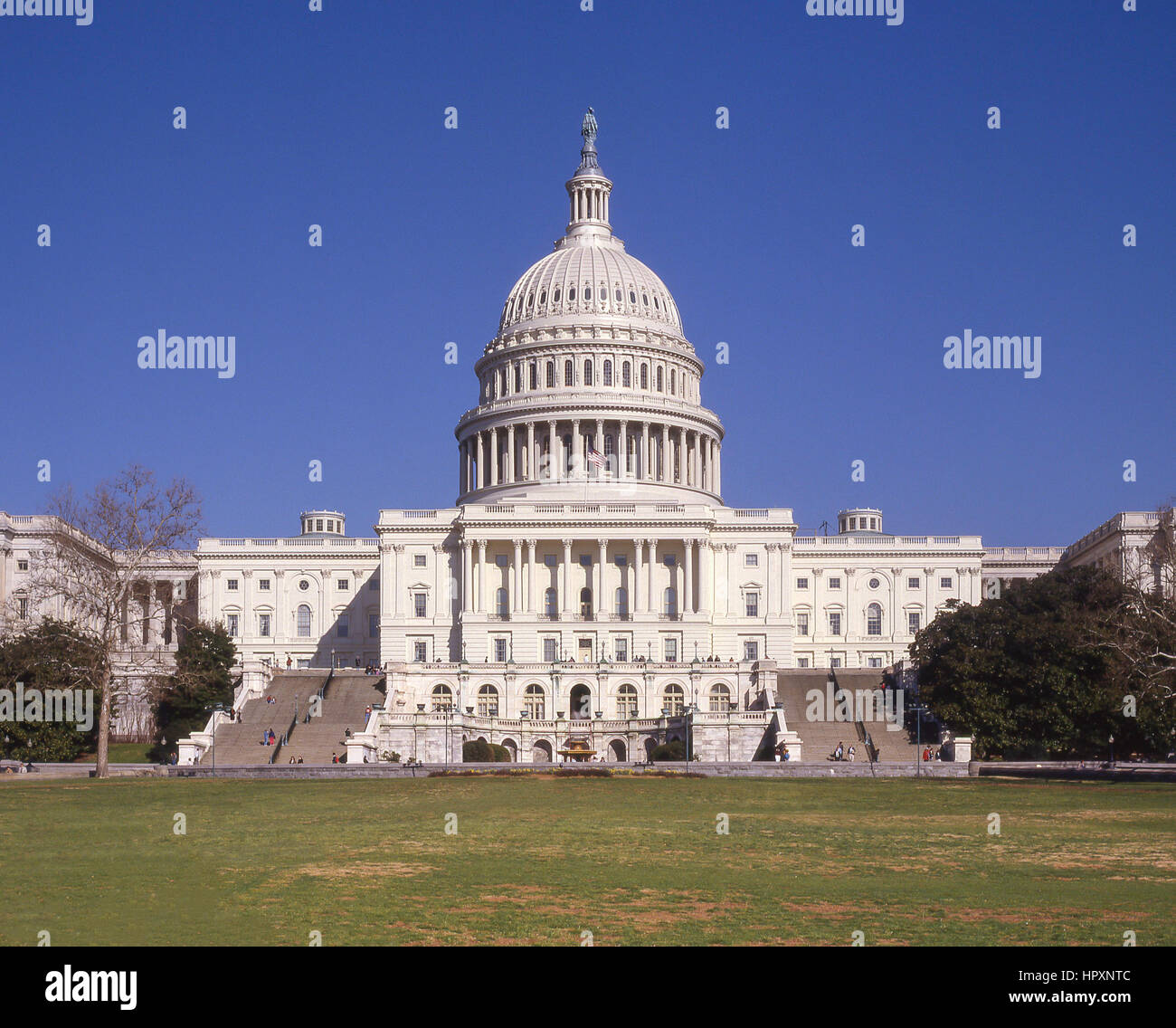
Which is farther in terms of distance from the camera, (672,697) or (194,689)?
(672,697)

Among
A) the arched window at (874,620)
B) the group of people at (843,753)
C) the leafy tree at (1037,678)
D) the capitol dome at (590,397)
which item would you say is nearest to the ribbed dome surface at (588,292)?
the capitol dome at (590,397)

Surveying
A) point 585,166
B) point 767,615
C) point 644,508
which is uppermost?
point 585,166

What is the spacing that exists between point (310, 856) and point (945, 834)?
16.1 meters

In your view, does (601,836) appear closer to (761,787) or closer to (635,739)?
(761,787)

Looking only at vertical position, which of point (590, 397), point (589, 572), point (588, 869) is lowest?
point (588, 869)

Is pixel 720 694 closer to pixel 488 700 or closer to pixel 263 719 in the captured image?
pixel 488 700

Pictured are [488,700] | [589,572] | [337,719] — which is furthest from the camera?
[589,572]

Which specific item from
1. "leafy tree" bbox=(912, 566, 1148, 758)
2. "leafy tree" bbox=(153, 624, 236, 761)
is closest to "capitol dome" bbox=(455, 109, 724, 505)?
"leafy tree" bbox=(153, 624, 236, 761)

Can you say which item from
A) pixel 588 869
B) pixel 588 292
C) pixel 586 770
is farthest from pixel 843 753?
pixel 588 292

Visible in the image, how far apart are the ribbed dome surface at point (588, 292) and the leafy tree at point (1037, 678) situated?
200 feet

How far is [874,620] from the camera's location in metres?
128

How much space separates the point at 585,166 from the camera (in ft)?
504

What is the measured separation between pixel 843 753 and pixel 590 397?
58.8 meters
